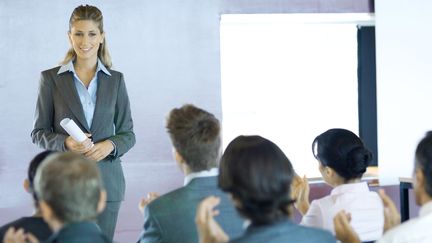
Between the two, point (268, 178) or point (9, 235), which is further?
point (9, 235)

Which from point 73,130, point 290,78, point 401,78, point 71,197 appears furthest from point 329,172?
point 401,78

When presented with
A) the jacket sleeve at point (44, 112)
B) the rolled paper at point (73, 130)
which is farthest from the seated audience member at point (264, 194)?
the jacket sleeve at point (44, 112)

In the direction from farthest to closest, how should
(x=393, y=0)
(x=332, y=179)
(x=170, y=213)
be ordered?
1. (x=393, y=0)
2. (x=332, y=179)
3. (x=170, y=213)

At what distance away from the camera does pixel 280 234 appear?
190cm

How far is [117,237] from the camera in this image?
16.6 feet

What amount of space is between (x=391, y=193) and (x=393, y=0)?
4.71ft

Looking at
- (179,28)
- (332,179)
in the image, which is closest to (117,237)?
(179,28)

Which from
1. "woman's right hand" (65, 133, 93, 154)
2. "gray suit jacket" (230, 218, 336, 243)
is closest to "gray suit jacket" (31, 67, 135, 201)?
"woman's right hand" (65, 133, 93, 154)

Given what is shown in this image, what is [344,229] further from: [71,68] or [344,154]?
[71,68]

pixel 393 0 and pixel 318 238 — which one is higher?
pixel 393 0

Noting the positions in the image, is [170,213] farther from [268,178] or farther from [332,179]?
[332,179]

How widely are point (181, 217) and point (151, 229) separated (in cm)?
11

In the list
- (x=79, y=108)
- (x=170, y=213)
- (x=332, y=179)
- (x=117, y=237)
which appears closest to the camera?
(x=170, y=213)

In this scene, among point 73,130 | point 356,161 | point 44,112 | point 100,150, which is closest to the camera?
point 356,161
